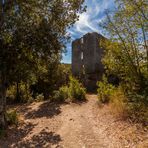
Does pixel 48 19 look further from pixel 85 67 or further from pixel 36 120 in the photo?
pixel 85 67

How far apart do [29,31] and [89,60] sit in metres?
16.4

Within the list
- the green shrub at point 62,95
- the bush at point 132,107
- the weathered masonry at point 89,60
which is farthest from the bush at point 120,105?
the weathered masonry at point 89,60

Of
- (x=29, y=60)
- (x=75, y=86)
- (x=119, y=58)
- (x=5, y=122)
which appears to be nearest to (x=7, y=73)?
(x=29, y=60)

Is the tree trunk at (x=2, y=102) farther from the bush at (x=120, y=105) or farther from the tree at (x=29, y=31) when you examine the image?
the bush at (x=120, y=105)

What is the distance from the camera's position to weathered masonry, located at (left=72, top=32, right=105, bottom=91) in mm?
24453

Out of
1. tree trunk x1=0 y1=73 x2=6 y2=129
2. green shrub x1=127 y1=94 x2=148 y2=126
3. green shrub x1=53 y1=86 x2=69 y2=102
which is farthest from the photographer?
green shrub x1=53 y1=86 x2=69 y2=102

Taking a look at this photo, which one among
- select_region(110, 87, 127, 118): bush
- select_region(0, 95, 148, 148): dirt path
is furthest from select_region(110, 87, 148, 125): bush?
select_region(0, 95, 148, 148): dirt path

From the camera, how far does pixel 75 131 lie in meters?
9.05

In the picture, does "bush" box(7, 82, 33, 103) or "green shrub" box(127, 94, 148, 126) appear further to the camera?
"bush" box(7, 82, 33, 103)

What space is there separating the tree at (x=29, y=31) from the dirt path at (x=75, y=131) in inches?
55.5

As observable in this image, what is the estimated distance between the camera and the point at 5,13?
30.3 ft

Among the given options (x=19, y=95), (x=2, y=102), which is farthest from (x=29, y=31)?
(x=19, y=95)

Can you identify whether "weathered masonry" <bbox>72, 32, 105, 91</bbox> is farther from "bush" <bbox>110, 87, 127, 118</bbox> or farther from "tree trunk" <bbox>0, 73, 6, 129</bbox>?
"tree trunk" <bbox>0, 73, 6, 129</bbox>

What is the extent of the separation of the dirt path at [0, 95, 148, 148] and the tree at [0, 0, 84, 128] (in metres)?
1.41
